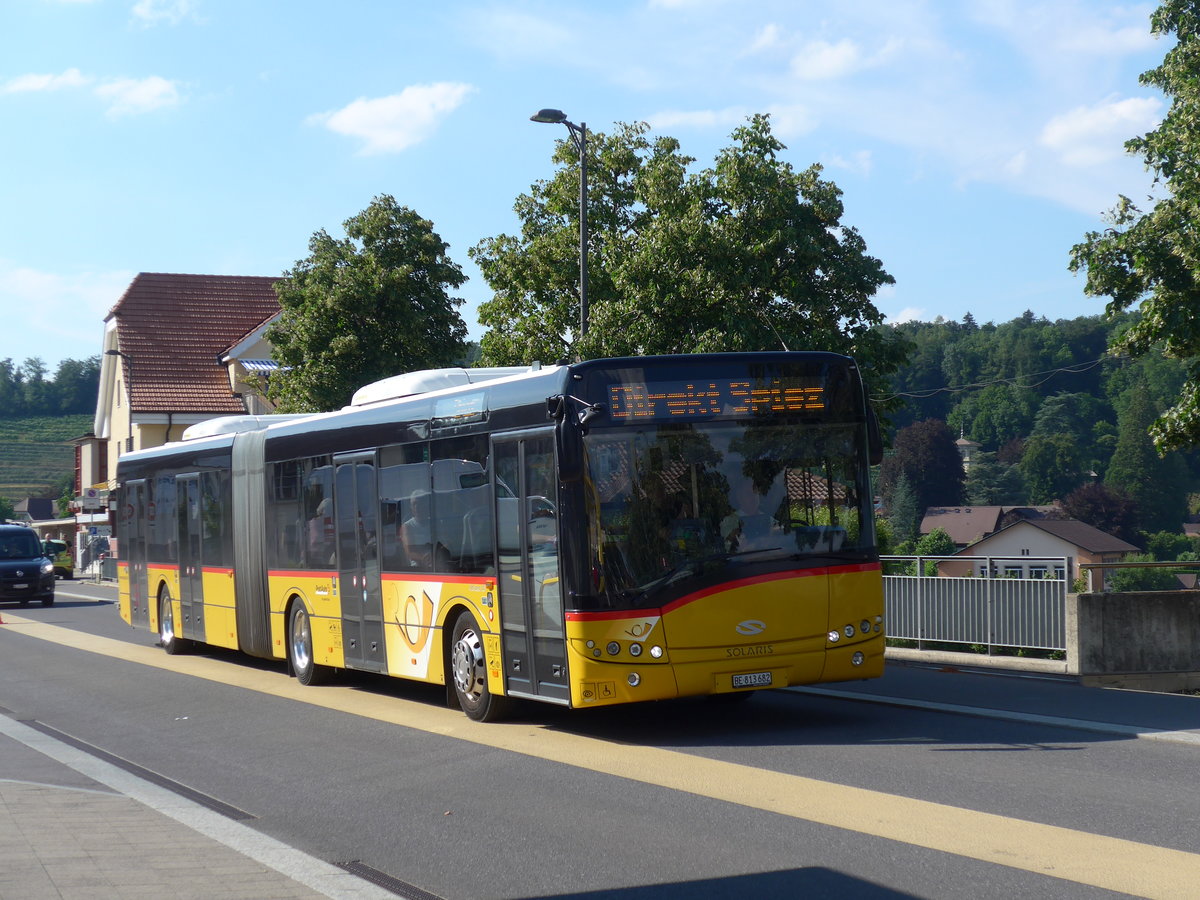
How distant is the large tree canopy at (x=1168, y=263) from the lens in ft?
56.6

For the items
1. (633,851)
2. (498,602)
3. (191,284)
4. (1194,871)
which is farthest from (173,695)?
(191,284)

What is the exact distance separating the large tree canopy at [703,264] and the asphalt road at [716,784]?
1498 cm

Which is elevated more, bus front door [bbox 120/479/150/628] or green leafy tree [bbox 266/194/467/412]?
green leafy tree [bbox 266/194/467/412]

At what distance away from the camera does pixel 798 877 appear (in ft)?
22.4

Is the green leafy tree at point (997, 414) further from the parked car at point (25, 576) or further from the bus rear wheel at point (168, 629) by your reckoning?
the bus rear wheel at point (168, 629)

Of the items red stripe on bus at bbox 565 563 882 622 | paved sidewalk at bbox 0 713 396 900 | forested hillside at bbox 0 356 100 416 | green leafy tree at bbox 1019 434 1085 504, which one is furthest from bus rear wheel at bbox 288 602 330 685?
forested hillside at bbox 0 356 100 416

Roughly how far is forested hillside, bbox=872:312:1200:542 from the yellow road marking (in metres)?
105

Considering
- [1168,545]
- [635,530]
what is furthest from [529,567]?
[1168,545]

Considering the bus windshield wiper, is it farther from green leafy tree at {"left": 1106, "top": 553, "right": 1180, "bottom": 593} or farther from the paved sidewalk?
green leafy tree at {"left": 1106, "top": 553, "right": 1180, "bottom": 593}

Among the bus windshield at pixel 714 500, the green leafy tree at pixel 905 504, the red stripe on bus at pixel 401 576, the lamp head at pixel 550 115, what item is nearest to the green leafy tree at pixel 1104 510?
the green leafy tree at pixel 905 504

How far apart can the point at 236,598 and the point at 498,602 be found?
7.72m

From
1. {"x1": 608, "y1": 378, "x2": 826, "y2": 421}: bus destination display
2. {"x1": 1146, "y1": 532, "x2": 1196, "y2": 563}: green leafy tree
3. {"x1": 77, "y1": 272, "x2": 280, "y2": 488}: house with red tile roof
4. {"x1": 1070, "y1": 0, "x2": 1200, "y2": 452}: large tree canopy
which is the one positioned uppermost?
{"x1": 77, "y1": 272, "x2": 280, "y2": 488}: house with red tile roof

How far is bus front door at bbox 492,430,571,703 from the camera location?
1146 centimetres

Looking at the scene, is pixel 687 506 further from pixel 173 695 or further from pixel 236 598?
pixel 236 598
